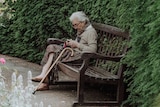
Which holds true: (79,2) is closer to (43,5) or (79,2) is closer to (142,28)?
(43,5)

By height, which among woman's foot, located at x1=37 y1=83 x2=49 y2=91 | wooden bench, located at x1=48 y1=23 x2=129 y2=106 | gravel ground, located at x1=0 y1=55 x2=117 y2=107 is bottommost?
gravel ground, located at x1=0 y1=55 x2=117 y2=107

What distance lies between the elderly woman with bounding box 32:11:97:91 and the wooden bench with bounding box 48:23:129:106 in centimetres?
16

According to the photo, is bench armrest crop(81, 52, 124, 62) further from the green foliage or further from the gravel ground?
the gravel ground

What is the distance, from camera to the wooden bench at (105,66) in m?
5.79

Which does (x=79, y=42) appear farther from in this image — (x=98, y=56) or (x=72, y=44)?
(x=98, y=56)

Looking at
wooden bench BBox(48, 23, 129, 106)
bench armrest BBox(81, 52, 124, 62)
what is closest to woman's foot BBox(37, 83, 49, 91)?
wooden bench BBox(48, 23, 129, 106)

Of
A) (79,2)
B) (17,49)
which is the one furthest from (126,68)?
(17,49)

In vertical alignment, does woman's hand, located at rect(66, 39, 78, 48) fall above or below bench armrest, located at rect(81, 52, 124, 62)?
above

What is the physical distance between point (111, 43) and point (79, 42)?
469 millimetres

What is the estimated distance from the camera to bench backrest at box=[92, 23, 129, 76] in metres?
5.98

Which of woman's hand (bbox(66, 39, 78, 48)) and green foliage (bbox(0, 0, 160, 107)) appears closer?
green foliage (bbox(0, 0, 160, 107))

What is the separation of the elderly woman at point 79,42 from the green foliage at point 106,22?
32 centimetres

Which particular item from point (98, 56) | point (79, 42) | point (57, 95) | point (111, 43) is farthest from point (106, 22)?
point (57, 95)

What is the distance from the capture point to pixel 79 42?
6531 millimetres
